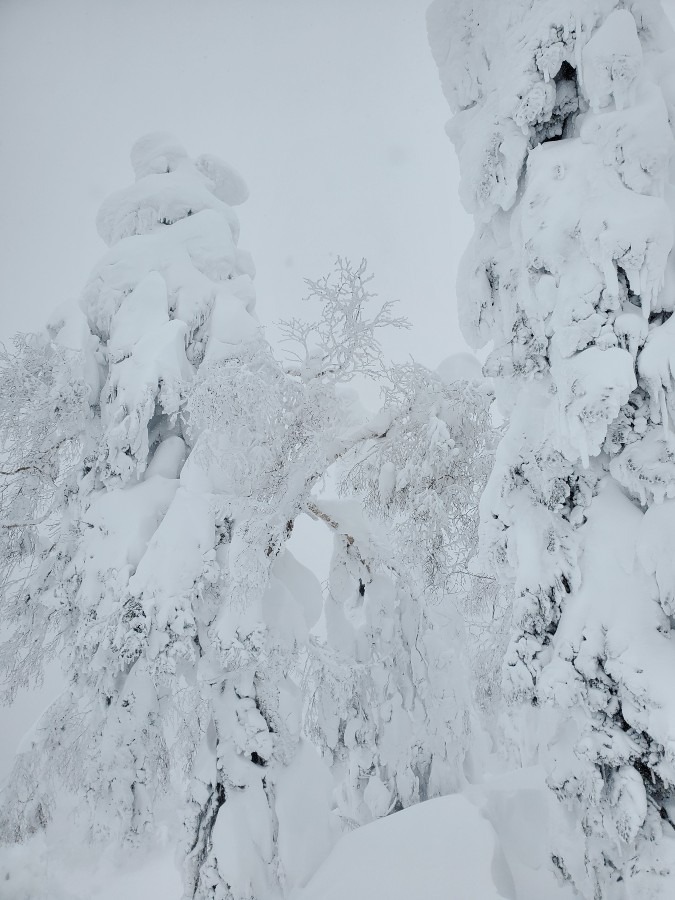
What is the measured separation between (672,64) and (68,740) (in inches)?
341

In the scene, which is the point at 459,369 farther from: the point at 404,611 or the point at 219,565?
the point at 219,565

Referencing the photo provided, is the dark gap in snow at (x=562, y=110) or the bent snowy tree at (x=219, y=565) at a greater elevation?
the dark gap in snow at (x=562, y=110)

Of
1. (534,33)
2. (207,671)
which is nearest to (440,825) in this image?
(207,671)

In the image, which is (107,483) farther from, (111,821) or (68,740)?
(111,821)

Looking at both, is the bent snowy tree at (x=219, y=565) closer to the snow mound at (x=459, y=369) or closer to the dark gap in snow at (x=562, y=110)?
the snow mound at (x=459, y=369)

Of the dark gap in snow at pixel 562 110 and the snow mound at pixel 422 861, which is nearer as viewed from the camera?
the snow mound at pixel 422 861

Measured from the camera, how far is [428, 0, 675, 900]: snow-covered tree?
3.24 meters

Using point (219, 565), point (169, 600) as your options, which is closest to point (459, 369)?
point (219, 565)

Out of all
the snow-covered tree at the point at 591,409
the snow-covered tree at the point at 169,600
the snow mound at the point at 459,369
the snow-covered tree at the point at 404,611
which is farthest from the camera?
the snow mound at the point at 459,369

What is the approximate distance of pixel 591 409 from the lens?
3510mm

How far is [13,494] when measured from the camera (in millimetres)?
7227

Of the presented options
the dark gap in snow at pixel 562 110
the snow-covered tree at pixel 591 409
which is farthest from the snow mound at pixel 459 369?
the dark gap in snow at pixel 562 110

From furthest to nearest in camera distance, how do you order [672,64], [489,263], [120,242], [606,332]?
[120,242] < [489,263] < [672,64] < [606,332]

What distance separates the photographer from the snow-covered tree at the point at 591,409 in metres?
3.24
